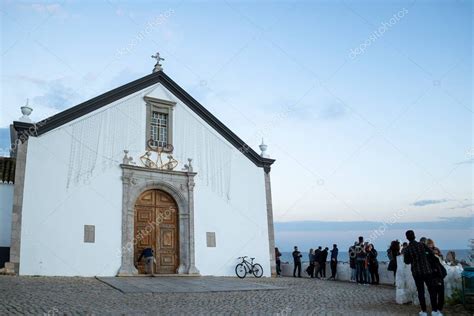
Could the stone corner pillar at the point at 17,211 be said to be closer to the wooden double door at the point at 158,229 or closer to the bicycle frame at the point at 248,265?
the wooden double door at the point at 158,229

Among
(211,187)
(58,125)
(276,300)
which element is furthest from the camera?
(211,187)

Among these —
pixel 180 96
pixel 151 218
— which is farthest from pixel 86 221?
pixel 180 96

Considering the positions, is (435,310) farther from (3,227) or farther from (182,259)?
(3,227)

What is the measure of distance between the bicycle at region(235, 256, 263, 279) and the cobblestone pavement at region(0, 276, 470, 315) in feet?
16.8

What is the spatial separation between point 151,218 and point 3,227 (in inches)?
174

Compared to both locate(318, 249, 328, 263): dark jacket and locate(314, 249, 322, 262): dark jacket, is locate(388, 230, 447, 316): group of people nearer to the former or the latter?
locate(318, 249, 328, 263): dark jacket

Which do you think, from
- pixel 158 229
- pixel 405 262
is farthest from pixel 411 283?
pixel 158 229

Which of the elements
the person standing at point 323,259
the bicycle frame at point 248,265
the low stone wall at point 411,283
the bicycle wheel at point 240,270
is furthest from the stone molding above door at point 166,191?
the low stone wall at point 411,283

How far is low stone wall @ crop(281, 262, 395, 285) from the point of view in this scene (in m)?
14.7

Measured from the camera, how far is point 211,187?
17125 millimetres

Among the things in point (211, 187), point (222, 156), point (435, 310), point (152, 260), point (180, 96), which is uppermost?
point (180, 96)

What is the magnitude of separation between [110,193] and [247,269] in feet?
18.4

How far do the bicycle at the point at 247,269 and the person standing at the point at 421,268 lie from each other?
9.28 m

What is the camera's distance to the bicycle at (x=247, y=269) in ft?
55.0
